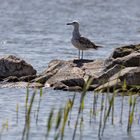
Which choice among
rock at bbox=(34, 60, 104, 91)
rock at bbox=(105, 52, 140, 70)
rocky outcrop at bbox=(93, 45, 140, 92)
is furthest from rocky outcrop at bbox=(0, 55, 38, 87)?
rock at bbox=(105, 52, 140, 70)

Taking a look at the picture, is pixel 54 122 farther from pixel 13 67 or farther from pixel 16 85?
pixel 13 67

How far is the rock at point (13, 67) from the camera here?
70.3 feet

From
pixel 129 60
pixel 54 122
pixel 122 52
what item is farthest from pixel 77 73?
pixel 54 122

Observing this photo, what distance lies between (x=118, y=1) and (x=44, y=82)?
31.8 metres

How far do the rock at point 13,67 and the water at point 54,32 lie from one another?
128cm

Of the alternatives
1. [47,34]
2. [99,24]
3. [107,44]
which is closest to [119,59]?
[107,44]

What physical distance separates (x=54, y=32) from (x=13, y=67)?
1342 centimetres

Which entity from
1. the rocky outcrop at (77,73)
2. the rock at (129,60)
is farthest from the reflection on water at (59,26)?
the rock at (129,60)

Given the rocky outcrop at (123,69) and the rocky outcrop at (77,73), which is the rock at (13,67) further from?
the rocky outcrop at (123,69)

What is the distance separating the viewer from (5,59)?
2147 cm

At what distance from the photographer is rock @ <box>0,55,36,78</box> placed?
2141cm

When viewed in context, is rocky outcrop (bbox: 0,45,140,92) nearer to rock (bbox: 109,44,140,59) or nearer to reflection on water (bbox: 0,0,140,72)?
rock (bbox: 109,44,140,59)

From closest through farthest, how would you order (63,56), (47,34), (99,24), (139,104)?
(139,104), (63,56), (47,34), (99,24)

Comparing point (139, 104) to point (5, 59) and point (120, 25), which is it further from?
point (120, 25)
